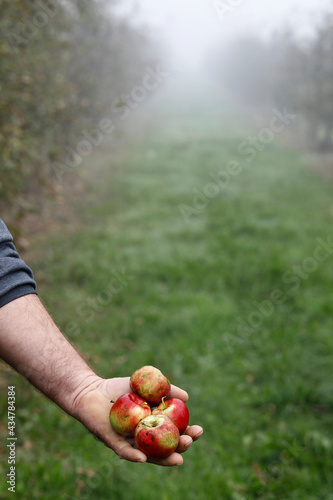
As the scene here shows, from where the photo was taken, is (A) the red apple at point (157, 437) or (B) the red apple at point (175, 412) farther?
(B) the red apple at point (175, 412)

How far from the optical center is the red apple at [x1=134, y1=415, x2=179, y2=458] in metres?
1.50

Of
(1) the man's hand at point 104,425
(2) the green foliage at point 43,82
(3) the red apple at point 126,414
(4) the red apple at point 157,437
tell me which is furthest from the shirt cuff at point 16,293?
(2) the green foliage at point 43,82

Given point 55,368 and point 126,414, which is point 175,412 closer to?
point 126,414

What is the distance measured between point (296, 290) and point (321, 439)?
7.15 ft

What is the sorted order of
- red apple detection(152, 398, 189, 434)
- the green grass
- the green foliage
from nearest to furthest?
red apple detection(152, 398, 189, 434), the green grass, the green foliage

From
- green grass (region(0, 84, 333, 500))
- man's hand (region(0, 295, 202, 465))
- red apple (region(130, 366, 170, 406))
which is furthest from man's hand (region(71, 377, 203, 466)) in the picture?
green grass (region(0, 84, 333, 500))

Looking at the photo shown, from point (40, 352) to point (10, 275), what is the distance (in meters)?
0.29

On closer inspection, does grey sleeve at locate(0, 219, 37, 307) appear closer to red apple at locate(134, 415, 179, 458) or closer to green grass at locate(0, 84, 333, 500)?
red apple at locate(134, 415, 179, 458)

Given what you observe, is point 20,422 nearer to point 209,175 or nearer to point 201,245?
point 201,245

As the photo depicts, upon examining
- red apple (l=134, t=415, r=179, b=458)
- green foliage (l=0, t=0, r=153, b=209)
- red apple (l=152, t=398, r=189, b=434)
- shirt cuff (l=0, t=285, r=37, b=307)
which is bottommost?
red apple (l=134, t=415, r=179, b=458)

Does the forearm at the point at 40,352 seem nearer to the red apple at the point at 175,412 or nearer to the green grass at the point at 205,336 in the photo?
the red apple at the point at 175,412

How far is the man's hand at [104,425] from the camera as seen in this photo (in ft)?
5.01

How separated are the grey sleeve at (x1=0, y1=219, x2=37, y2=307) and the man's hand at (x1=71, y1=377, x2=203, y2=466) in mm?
432

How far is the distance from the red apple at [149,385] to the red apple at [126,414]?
0.28 ft
